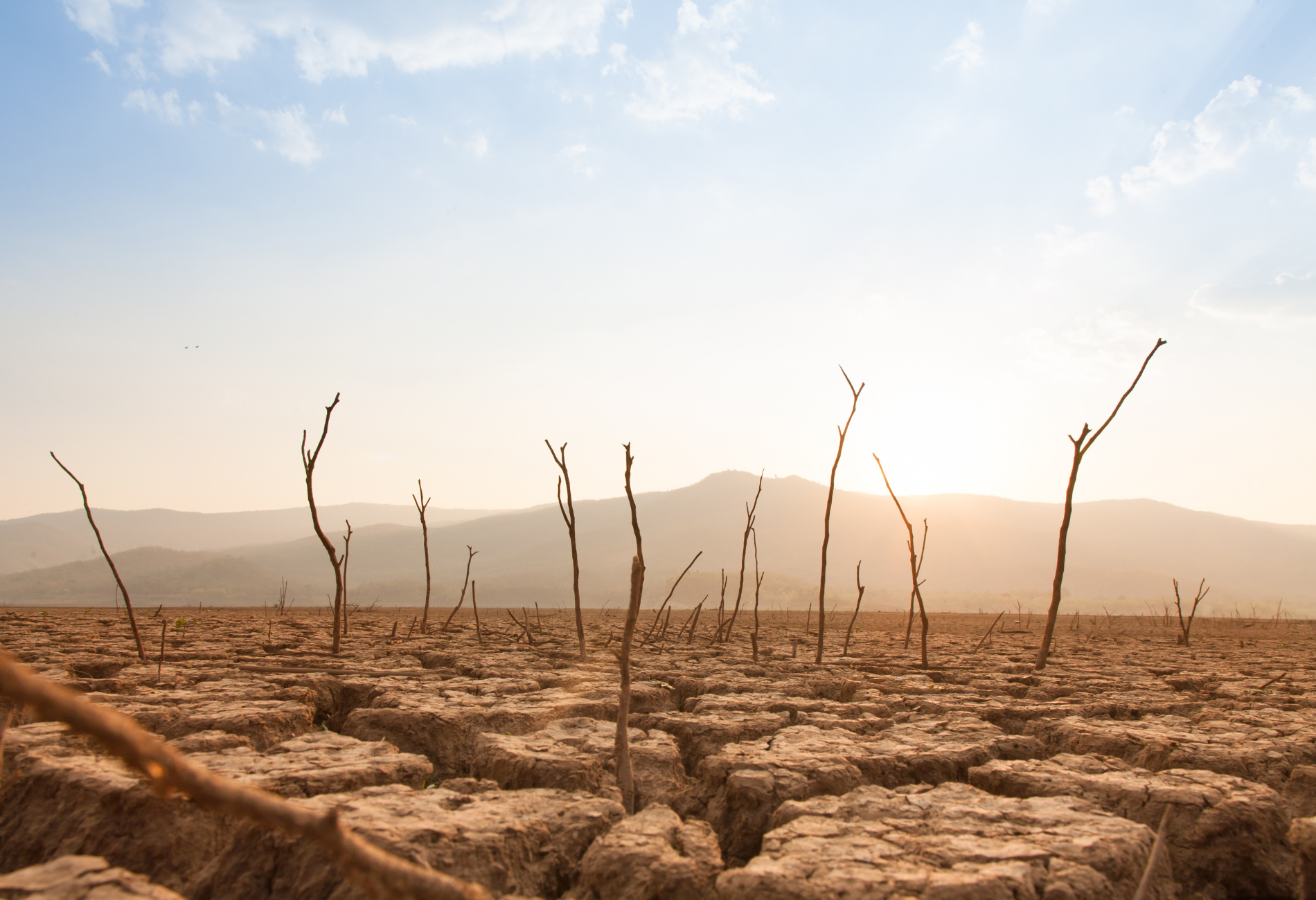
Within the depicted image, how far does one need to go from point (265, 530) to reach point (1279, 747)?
17073cm

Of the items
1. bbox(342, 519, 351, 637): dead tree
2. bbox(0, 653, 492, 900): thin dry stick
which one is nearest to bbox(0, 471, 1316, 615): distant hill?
bbox(342, 519, 351, 637): dead tree

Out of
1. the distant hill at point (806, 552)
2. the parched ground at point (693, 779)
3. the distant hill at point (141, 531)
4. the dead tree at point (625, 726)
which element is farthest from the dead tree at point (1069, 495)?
the distant hill at point (141, 531)

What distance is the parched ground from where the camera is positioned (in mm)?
1620

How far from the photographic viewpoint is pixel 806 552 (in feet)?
Result: 219

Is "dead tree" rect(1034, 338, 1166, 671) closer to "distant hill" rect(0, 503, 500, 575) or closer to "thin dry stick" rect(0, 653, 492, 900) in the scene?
"thin dry stick" rect(0, 653, 492, 900)

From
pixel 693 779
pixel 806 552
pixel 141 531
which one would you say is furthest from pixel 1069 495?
pixel 141 531

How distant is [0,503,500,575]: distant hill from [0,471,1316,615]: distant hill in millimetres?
33481

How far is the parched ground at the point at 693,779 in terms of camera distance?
5.32 feet

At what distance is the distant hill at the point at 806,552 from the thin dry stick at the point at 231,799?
127 ft

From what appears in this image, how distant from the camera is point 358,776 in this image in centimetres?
212

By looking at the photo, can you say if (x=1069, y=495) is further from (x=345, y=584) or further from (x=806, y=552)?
(x=806, y=552)

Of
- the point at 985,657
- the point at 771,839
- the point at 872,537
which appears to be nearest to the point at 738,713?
the point at 771,839

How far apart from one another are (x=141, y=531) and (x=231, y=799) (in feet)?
514

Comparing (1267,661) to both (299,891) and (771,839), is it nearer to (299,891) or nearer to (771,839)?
(771,839)
